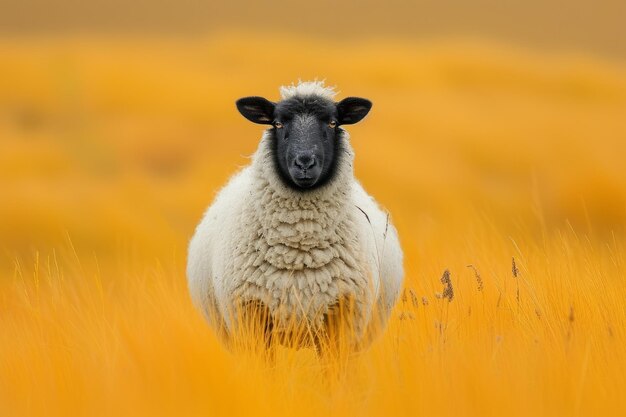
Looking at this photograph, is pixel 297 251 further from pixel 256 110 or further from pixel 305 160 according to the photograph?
pixel 256 110

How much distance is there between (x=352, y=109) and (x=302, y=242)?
1.39m

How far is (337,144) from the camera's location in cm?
810

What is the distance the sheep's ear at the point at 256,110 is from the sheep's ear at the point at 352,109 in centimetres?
59

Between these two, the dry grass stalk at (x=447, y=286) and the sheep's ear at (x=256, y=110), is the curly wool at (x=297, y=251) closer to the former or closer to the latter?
the sheep's ear at (x=256, y=110)

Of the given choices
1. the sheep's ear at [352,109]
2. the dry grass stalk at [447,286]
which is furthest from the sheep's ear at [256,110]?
the dry grass stalk at [447,286]

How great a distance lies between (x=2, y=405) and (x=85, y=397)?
0.56 metres

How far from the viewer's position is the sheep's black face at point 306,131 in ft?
24.8

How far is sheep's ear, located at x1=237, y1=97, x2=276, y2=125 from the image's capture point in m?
8.21

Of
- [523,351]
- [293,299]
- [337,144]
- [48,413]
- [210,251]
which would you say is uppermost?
[337,144]

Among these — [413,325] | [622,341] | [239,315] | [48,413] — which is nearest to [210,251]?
[239,315]

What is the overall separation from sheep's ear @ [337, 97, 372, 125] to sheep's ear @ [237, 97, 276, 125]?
0.59 meters

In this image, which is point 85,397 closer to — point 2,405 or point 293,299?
point 2,405

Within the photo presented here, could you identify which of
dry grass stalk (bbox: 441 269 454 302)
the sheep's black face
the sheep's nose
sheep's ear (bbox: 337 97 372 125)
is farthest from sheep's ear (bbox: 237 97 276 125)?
dry grass stalk (bbox: 441 269 454 302)

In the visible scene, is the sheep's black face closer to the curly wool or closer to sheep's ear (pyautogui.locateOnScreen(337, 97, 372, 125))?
sheep's ear (pyautogui.locateOnScreen(337, 97, 372, 125))
